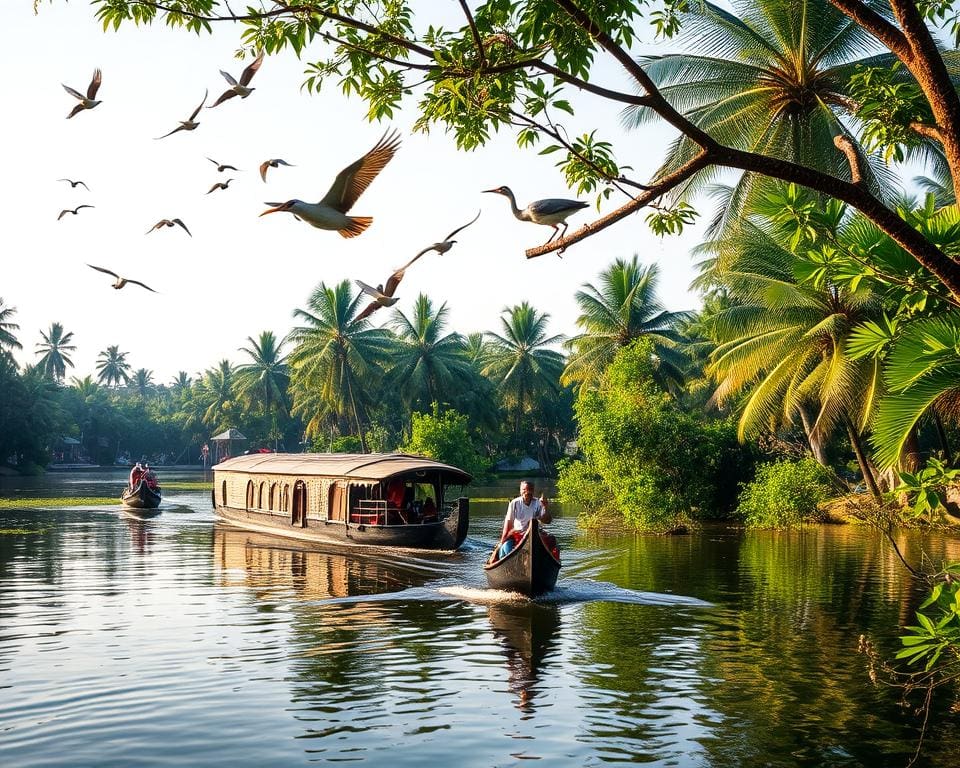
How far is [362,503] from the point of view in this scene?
21.9m

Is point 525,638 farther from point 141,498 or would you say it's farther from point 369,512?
point 141,498

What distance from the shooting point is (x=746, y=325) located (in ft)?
85.4

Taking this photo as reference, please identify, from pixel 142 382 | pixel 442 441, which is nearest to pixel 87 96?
pixel 442 441

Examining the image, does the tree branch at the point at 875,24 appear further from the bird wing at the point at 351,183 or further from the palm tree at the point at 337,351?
the palm tree at the point at 337,351

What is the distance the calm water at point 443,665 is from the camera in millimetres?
7730

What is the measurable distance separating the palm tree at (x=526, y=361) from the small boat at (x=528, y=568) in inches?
1535

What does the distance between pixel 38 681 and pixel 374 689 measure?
3281mm

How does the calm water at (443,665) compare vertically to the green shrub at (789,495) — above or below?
below

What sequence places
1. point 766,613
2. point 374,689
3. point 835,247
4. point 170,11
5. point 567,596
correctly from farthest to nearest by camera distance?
point 567,596, point 766,613, point 374,689, point 835,247, point 170,11

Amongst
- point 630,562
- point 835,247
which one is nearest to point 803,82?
point 630,562

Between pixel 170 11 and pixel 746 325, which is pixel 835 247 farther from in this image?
pixel 746 325

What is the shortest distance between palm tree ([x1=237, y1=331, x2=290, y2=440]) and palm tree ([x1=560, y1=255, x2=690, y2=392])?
2644 centimetres

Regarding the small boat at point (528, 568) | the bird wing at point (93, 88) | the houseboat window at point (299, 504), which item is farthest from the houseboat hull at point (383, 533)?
the bird wing at point (93, 88)

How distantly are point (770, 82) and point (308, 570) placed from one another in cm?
1322
